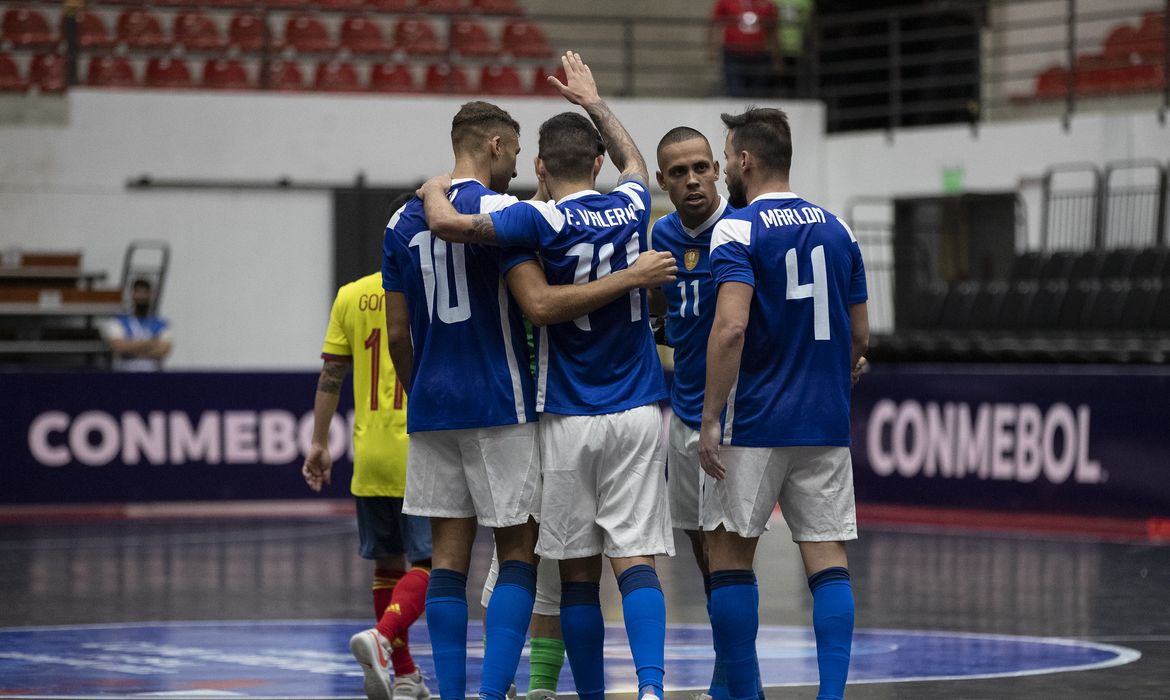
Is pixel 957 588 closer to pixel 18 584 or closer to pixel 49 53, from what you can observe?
pixel 18 584

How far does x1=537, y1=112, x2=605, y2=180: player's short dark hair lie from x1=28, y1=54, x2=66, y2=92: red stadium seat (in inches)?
630

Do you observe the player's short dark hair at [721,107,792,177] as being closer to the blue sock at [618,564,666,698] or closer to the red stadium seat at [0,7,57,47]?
the blue sock at [618,564,666,698]

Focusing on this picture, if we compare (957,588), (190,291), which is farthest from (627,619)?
(190,291)

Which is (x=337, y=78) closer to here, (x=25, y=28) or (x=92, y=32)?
(x=92, y=32)

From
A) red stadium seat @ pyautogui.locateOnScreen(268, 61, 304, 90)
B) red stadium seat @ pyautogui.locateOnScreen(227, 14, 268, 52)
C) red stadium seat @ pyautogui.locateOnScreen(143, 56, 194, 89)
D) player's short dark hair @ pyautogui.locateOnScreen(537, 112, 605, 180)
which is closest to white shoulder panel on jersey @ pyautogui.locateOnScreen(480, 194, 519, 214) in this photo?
player's short dark hair @ pyautogui.locateOnScreen(537, 112, 605, 180)

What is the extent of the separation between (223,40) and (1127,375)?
12.3m

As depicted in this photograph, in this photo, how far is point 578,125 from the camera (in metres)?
6.47

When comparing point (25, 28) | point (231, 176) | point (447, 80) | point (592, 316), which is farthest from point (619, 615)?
point (25, 28)

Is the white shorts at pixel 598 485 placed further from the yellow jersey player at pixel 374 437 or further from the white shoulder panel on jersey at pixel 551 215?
the yellow jersey player at pixel 374 437

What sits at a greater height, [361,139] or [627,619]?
[361,139]

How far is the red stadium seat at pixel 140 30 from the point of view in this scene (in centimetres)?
2211

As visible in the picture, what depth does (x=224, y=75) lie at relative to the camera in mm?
22203

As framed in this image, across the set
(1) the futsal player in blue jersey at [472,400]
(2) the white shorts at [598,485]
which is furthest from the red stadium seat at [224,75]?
(2) the white shorts at [598,485]

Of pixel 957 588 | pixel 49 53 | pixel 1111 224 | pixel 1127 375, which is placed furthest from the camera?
pixel 49 53
